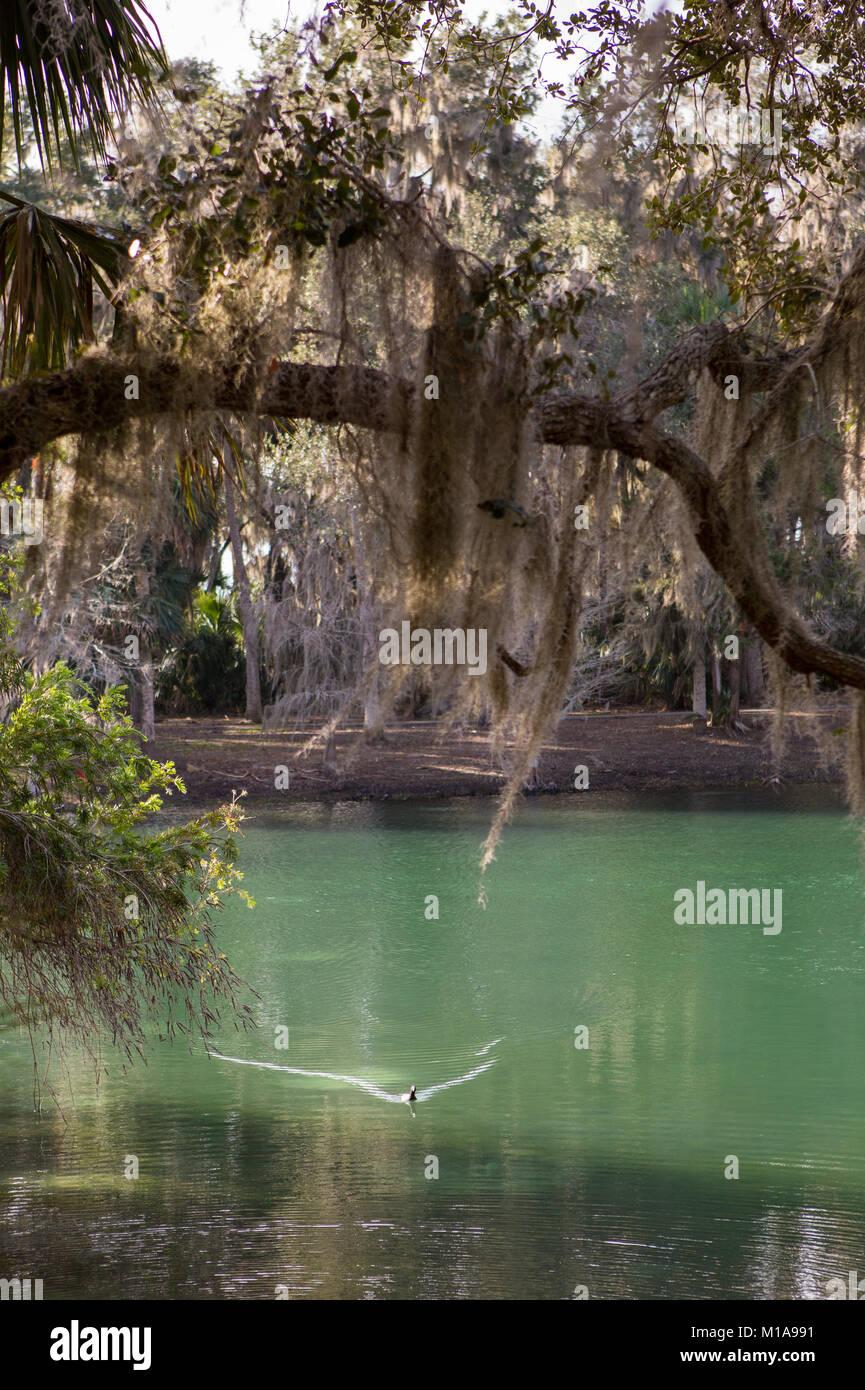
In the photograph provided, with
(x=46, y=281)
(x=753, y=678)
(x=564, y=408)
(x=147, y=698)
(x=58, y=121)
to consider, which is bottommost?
(x=147, y=698)

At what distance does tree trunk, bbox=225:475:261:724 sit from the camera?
21266mm

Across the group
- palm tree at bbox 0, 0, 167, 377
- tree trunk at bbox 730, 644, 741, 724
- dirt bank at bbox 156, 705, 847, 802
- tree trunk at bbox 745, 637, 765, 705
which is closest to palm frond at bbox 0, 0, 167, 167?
palm tree at bbox 0, 0, 167, 377

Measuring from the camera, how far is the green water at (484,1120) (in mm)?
5180

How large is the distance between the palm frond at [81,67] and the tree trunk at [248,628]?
54.6 ft

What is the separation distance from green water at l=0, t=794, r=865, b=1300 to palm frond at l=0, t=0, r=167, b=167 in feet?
13.5

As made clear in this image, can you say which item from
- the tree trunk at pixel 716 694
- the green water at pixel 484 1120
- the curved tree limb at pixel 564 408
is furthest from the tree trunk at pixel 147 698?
the curved tree limb at pixel 564 408

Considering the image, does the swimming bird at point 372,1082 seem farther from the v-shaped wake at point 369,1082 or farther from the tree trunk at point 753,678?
the tree trunk at point 753,678

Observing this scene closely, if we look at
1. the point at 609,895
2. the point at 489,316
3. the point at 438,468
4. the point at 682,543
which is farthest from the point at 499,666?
the point at 609,895

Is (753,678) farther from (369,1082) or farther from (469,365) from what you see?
(469,365)

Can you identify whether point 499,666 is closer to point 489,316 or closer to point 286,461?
point 489,316

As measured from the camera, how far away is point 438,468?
3080 mm

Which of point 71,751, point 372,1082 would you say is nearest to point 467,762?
point 372,1082

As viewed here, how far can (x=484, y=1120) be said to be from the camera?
269 inches

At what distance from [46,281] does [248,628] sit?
1812 centimetres
